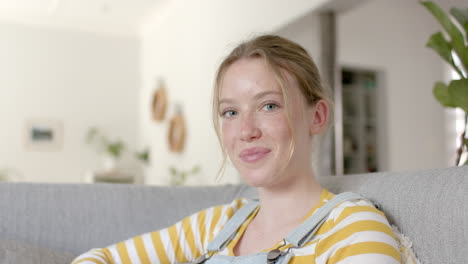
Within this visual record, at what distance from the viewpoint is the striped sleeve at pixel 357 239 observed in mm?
803

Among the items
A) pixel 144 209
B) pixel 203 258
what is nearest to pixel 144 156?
pixel 144 209

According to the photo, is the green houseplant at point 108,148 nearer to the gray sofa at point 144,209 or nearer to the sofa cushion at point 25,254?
the gray sofa at point 144,209

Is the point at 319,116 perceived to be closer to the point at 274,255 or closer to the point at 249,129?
the point at 249,129

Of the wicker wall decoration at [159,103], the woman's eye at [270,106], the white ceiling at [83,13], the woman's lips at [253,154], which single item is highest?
the white ceiling at [83,13]

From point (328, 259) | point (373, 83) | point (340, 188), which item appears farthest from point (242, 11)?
point (328, 259)

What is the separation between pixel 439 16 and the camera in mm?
1544

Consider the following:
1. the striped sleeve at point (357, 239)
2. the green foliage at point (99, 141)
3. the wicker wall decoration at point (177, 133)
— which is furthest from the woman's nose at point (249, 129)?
the green foliage at point (99, 141)

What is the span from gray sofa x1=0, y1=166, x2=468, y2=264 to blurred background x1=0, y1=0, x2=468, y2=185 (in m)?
2.72

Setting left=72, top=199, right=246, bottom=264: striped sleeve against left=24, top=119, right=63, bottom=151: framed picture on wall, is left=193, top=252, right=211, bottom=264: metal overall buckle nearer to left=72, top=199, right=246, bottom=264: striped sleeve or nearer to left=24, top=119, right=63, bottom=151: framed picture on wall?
left=72, top=199, right=246, bottom=264: striped sleeve

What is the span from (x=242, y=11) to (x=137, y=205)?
3320 millimetres

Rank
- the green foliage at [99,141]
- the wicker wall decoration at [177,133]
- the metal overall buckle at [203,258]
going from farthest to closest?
the green foliage at [99,141] < the wicker wall decoration at [177,133] < the metal overall buckle at [203,258]

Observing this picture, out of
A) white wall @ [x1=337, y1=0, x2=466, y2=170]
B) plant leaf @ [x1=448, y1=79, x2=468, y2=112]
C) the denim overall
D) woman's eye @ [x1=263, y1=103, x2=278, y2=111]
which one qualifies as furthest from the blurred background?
the denim overall

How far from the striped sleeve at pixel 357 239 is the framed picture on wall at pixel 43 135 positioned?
6336mm

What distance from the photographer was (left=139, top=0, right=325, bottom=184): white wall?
4.24 meters
